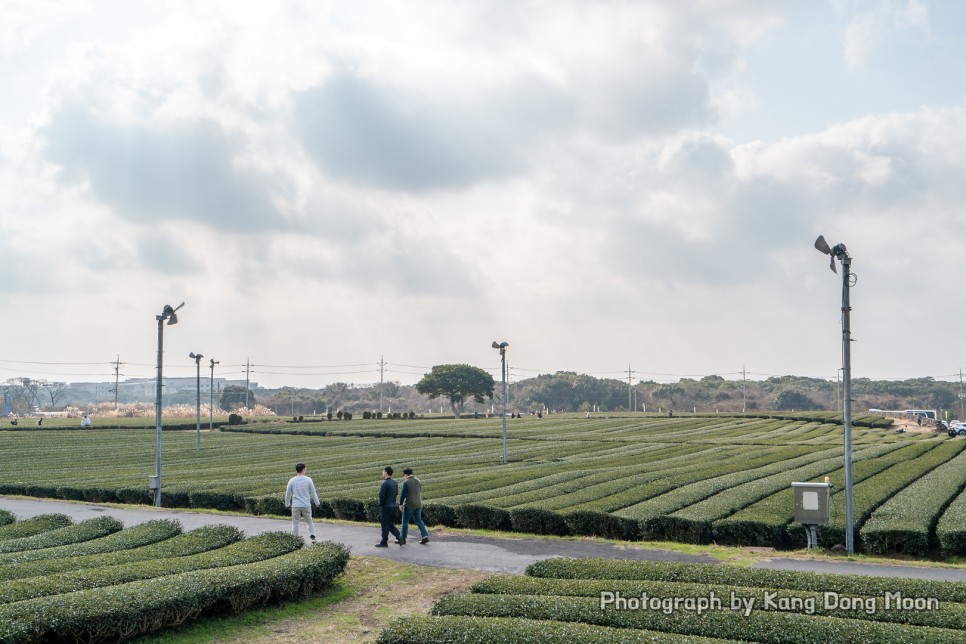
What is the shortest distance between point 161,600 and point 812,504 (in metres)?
14.1

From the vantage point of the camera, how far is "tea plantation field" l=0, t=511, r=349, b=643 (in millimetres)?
11758

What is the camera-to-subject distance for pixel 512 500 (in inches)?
1009

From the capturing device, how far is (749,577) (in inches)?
543

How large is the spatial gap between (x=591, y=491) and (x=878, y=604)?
15.7m

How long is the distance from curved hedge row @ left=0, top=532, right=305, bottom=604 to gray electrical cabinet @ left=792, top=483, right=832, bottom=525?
1132cm

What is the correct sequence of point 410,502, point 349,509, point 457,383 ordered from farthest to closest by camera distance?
1. point 457,383
2. point 349,509
3. point 410,502

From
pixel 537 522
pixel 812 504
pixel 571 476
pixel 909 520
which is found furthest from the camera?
pixel 571 476

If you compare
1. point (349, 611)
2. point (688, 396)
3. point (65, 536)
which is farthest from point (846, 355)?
point (688, 396)

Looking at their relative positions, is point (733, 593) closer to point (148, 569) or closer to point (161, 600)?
point (161, 600)

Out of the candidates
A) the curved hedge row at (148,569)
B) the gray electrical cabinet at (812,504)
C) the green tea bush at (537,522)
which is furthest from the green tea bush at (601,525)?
the curved hedge row at (148,569)

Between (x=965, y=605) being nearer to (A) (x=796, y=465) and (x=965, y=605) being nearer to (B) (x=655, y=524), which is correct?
(B) (x=655, y=524)

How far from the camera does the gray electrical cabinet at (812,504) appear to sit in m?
19.1

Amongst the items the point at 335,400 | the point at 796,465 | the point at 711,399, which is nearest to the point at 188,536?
the point at 796,465

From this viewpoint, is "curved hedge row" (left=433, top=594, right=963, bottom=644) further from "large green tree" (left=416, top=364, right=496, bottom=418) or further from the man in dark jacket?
"large green tree" (left=416, top=364, right=496, bottom=418)
